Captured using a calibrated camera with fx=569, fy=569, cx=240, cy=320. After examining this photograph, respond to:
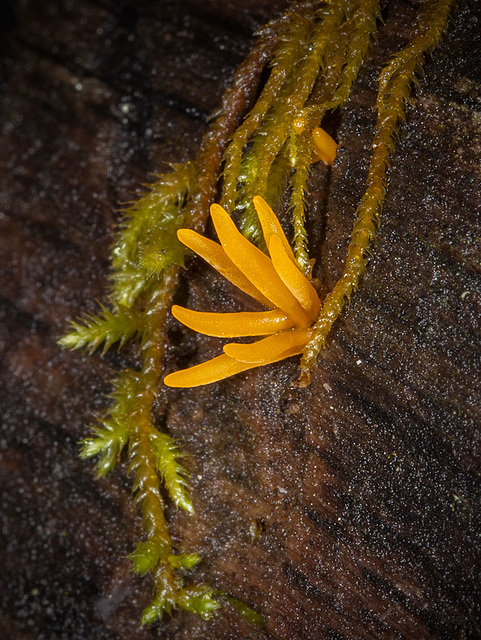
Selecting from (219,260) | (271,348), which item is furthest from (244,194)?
(271,348)

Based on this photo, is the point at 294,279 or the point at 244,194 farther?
the point at 244,194

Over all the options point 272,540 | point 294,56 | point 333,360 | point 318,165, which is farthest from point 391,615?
point 294,56

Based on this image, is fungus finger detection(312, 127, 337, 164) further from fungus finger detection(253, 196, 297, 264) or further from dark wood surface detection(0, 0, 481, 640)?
fungus finger detection(253, 196, 297, 264)

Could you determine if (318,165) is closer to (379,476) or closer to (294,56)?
(294,56)

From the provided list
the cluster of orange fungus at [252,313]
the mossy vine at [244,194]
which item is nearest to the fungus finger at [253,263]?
the cluster of orange fungus at [252,313]

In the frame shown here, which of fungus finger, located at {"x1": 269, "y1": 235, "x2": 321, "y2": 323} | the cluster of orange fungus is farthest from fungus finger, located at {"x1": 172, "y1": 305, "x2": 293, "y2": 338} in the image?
fungus finger, located at {"x1": 269, "y1": 235, "x2": 321, "y2": 323}

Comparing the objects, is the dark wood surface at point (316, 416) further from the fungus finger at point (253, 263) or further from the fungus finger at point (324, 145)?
the fungus finger at point (253, 263)

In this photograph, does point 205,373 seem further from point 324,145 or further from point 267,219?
point 324,145
